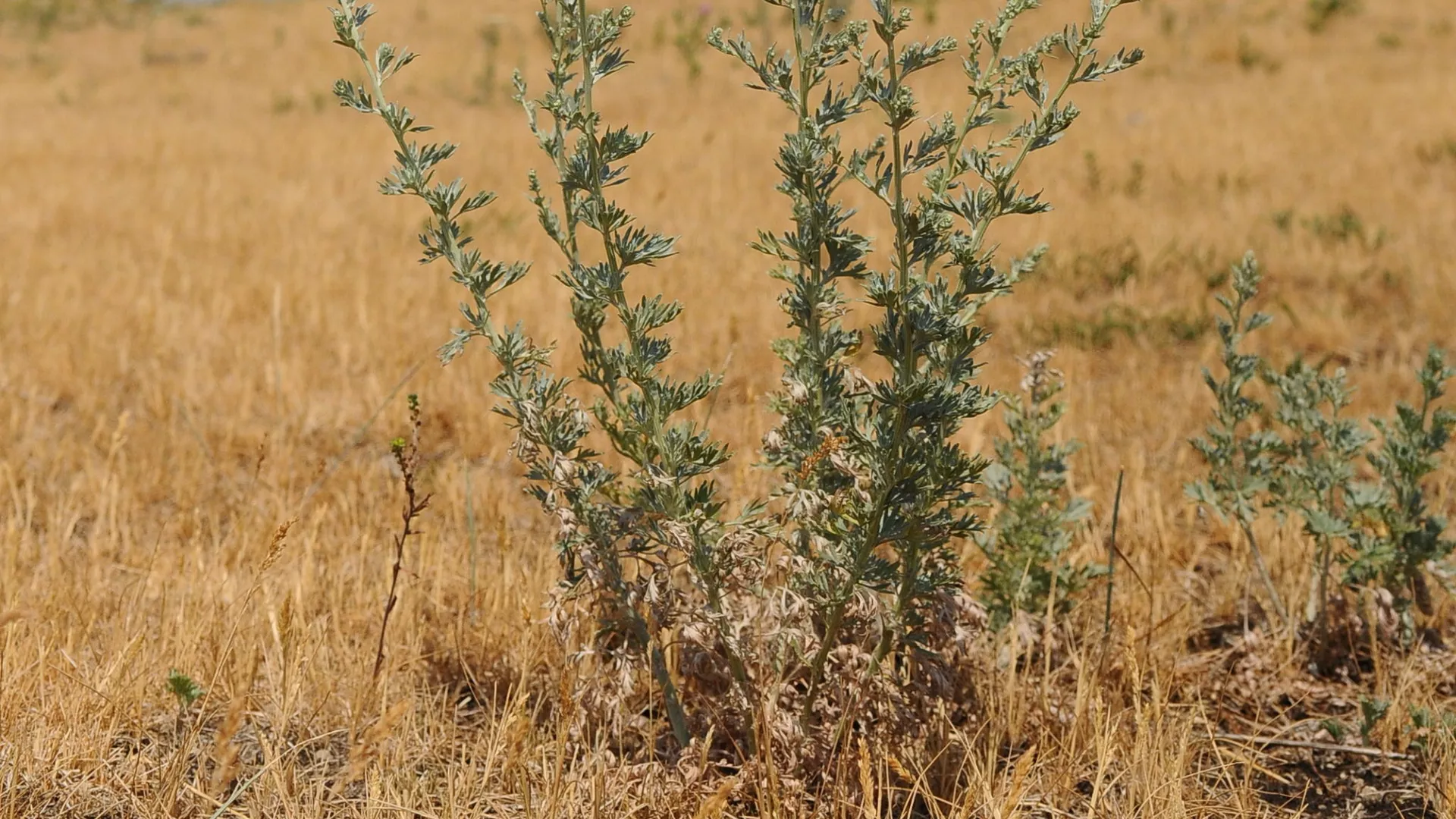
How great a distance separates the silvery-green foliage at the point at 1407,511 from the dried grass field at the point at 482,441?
20 cm

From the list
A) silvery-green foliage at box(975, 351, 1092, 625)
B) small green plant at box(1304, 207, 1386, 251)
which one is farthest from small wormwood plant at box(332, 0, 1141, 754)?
small green plant at box(1304, 207, 1386, 251)

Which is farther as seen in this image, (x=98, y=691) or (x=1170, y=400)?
(x=1170, y=400)

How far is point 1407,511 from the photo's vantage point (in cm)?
302

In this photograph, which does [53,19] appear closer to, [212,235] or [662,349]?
[212,235]

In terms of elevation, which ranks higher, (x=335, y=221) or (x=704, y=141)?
(x=704, y=141)

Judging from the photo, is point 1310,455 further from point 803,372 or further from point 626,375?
point 626,375

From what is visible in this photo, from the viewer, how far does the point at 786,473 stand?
2.30m

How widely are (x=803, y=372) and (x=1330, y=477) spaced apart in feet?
5.57

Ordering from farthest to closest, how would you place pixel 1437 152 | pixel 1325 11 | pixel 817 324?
pixel 1325 11 → pixel 1437 152 → pixel 817 324

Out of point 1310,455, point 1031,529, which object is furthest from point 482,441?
point 1310,455

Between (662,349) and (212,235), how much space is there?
6.27 m

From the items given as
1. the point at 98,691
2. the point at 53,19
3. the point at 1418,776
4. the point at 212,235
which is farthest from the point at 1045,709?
the point at 53,19

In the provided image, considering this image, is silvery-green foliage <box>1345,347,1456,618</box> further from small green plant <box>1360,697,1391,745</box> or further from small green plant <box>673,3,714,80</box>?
small green plant <box>673,3,714,80</box>

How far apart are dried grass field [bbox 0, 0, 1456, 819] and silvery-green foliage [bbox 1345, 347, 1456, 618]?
0.20 m
